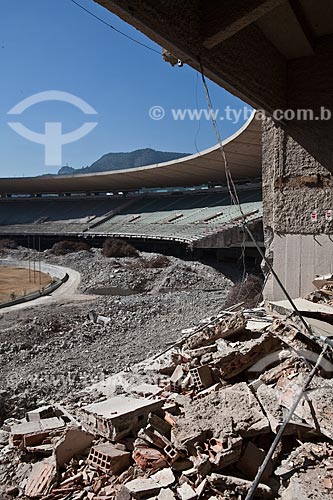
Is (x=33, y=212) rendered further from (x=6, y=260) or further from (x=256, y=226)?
(x=256, y=226)

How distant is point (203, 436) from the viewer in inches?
132

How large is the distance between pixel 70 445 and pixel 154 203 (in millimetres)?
35978

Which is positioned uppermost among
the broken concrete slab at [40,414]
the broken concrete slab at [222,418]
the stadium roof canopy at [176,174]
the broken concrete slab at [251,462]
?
the stadium roof canopy at [176,174]

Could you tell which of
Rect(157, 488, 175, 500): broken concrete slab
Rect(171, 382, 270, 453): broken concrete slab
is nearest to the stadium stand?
Rect(171, 382, 270, 453): broken concrete slab

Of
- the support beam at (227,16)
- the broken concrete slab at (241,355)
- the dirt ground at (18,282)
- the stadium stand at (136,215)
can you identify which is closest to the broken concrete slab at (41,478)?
the broken concrete slab at (241,355)

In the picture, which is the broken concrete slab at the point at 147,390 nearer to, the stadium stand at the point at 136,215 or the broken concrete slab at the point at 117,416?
the broken concrete slab at the point at 117,416

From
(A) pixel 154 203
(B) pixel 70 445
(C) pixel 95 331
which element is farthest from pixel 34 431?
(A) pixel 154 203

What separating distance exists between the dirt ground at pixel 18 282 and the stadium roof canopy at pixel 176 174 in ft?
39.6

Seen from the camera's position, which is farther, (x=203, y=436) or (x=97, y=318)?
(x=97, y=318)

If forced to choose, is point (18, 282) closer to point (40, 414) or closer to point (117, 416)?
point (40, 414)

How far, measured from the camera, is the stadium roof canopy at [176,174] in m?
22.0

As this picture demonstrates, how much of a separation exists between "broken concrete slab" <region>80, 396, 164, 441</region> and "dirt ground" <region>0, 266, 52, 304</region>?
15596mm

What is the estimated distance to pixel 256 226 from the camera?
23172 millimetres

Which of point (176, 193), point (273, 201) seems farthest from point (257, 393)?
point (176, 193)
